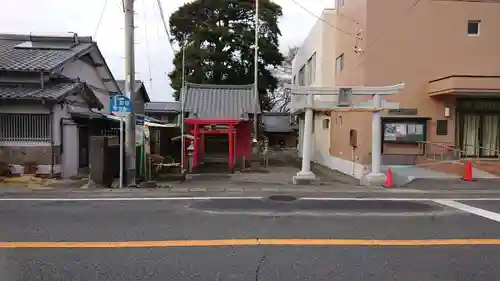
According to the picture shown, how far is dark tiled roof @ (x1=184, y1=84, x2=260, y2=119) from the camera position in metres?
21.3

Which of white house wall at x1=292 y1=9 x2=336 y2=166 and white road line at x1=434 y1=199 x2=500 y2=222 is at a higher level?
white house wall at x1=292 y1=9 x2=336 y2=166

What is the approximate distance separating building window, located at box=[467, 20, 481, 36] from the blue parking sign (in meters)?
14.3

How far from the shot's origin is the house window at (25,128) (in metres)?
15.4

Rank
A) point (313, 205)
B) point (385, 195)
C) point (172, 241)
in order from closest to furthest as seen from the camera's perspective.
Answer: point (172, 241) → point (313, 205) → point (385, 195)

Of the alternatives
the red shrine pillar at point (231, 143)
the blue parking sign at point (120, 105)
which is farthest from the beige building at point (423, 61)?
the blue parking sign at point (120, 105)

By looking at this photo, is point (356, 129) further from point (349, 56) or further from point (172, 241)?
point (172, 241)

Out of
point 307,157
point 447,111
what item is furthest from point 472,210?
point 447,111

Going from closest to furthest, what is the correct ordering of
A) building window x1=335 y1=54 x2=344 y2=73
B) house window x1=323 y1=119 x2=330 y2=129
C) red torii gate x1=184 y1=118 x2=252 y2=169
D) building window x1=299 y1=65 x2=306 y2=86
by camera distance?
red torii gate x1=184 y1=118 x2=252 y2=169 < building window x1=335 y1=54 x2=344 y2=73 < house window x1=323 y1=119 x2=330 y2=129 < building window x1=299 y1=65 x2=306 y2=86

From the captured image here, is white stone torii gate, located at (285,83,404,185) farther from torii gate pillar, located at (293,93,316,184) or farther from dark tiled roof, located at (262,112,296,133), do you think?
dark tiled roof, located at (262,112,296,133)

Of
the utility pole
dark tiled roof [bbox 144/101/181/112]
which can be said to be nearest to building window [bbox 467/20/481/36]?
the utility pole

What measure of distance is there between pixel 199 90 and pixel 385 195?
13.6 m

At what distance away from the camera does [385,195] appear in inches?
474

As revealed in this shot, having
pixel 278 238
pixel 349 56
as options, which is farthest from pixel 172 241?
pixel 349 56

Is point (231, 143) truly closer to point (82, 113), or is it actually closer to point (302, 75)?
point (82, 113)
